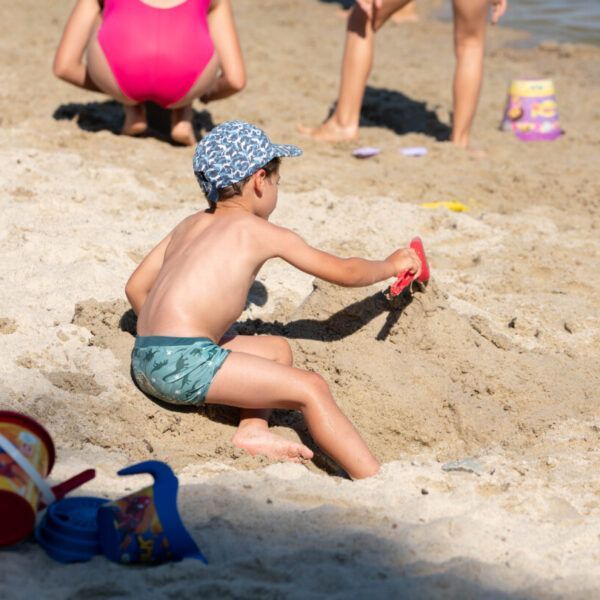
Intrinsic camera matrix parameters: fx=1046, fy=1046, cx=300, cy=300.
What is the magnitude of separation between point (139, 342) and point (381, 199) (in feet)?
7.27

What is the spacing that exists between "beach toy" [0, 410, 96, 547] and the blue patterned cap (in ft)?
3.86

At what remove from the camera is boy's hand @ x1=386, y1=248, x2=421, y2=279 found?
3580mm

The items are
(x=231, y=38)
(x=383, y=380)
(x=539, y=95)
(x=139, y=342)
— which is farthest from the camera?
(x=539, y=95)

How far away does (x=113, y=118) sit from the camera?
20.3 feet

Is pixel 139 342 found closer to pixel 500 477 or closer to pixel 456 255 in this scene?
pixel 500 477

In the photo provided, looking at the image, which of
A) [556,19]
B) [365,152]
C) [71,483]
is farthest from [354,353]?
[556,19]

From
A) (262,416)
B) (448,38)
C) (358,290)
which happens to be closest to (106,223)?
(358,290)

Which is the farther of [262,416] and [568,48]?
[568,48]

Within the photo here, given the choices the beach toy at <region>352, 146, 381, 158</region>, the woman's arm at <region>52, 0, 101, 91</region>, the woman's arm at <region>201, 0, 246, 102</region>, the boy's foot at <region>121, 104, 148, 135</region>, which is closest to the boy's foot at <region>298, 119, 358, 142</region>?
the beach toy at <region>352, 146, 381, 158</region>

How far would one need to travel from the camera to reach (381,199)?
5215mm

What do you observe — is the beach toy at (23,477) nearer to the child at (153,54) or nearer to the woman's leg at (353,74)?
the child at (153,54)

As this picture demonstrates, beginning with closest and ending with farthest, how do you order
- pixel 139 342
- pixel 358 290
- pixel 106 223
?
pixel 139 342 < pixel 358 290 < pixel 106 223

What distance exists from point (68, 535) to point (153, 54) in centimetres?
353

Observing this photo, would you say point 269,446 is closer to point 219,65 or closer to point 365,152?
point 365,152
